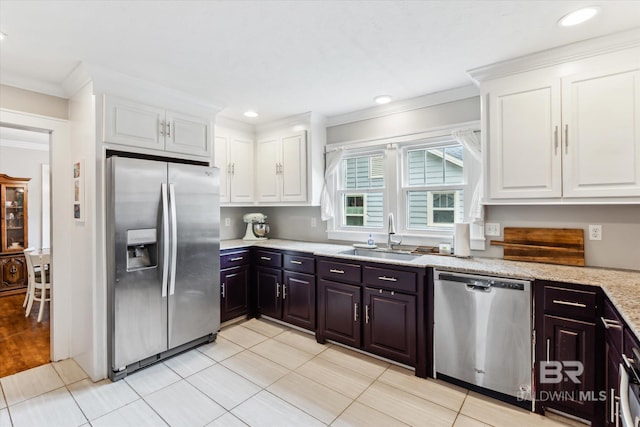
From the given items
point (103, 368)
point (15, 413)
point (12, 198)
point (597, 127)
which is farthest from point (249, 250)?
point (12, 198)

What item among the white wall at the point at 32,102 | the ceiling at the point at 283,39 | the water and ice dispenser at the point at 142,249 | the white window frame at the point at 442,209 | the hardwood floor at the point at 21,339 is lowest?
the hardwood floor at the point at 21,339

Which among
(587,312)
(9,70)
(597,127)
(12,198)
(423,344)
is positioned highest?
(9,70)

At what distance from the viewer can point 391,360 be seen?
8.54ft

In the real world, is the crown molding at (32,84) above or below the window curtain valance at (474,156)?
above

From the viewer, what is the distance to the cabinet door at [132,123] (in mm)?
2416

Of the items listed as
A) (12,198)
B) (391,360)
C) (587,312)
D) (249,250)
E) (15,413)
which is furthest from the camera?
(12,198)

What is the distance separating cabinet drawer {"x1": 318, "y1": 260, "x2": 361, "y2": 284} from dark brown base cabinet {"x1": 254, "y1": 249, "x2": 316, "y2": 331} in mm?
141

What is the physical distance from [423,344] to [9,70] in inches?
153

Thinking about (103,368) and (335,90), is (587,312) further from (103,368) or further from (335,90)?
(103,368)

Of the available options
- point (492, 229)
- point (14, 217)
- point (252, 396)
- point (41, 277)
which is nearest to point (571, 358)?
point (492, 229)

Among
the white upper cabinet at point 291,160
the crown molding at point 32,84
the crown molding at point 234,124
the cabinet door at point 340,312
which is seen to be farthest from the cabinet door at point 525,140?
the crown molding at point 32,84

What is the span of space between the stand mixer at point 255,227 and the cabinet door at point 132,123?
1550mm

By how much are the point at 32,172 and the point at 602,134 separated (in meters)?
7.40

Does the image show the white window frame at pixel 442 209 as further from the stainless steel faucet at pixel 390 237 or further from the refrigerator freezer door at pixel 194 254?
the refrigerator freezer door at pixel 194 254
